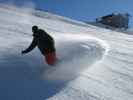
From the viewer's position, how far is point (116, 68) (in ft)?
34.4

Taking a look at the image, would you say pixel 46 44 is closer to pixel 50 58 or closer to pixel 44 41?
pixel 44 41

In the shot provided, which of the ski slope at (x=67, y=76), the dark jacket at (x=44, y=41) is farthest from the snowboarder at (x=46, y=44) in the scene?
the ski slope at (x=67, y=76)

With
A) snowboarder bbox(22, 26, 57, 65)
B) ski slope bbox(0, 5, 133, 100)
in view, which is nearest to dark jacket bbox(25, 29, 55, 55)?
snowboarder bbox(22, 26, 57, 65)

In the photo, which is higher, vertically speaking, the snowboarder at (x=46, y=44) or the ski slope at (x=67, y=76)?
the snowboarder at (x=46, y=44)

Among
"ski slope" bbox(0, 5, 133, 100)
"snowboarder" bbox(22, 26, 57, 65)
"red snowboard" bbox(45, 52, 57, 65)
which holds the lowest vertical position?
"ski slope" bbox(0, 5, 133, 100)

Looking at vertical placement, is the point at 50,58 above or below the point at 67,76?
above

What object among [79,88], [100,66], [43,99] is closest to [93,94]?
[79,88]

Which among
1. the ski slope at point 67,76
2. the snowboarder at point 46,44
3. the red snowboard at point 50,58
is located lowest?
the ski slope at point 67,76

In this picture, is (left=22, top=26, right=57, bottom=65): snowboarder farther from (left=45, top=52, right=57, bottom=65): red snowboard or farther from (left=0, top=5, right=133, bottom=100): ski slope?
(left=0, top=5, right=133, bottom=100): ski slope

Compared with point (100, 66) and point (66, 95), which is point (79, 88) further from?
point (100, 66)

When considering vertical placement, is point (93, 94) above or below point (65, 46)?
below

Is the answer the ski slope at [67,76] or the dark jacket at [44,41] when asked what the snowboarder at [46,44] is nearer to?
the dark jacket at [44,41]

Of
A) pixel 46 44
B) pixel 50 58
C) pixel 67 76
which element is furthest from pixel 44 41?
→ pixel 67 76

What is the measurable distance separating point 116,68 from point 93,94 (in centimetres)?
349
